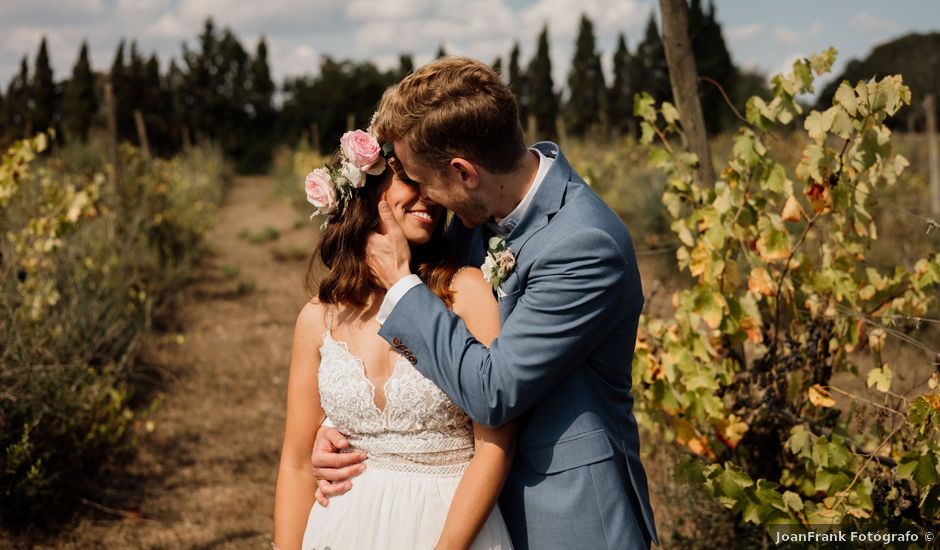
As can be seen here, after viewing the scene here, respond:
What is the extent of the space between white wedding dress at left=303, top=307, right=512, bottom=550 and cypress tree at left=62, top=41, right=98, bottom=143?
29.5 metres

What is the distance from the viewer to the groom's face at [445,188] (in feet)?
6.34

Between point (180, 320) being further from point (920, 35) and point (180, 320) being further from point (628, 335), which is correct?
point (920, 35)

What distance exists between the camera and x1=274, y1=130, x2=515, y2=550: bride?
2074 millimetres

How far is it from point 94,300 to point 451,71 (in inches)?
180

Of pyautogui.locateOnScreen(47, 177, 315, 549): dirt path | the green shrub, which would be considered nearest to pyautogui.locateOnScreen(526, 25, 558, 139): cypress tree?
pyautogui.locateOnScreen(47, 177, 315, 549): dirt path

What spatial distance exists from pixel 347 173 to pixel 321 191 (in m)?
0.09

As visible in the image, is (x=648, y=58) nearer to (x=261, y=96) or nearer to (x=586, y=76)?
(x=586, y=76)

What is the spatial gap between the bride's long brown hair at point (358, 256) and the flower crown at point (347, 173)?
4 cm

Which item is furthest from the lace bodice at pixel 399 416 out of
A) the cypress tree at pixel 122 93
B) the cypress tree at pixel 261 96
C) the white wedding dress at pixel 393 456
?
the cypress tree at pixel 261 96

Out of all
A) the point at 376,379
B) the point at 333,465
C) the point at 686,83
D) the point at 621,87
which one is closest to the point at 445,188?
the point at 376,379

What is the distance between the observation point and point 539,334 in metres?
1.71

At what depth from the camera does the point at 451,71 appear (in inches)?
72.4

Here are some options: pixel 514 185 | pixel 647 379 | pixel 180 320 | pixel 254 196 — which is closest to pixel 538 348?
pixel 514 185

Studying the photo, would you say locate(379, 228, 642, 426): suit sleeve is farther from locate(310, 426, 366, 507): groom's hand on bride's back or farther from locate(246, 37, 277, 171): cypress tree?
locate(246, 37, 277, 171): cypress tree
